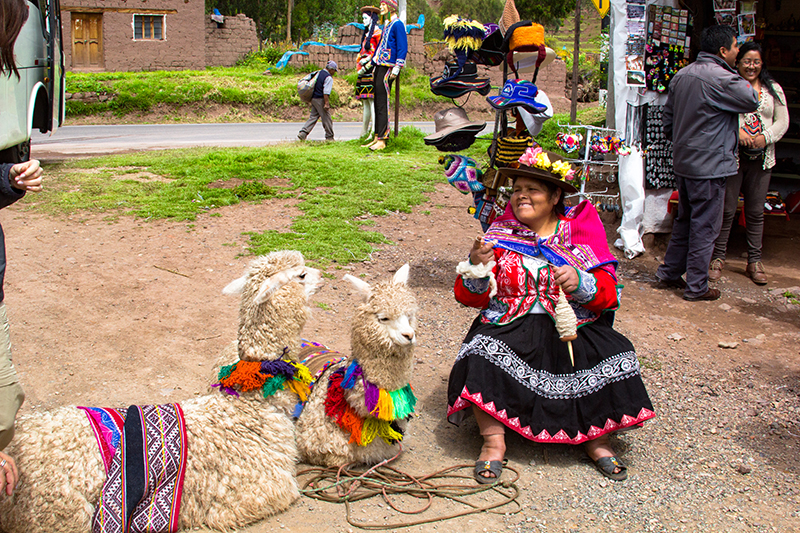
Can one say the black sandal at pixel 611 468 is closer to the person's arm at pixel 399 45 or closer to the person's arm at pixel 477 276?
the person's arm at pixel 477 276

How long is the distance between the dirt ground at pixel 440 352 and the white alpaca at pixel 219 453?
0.21 meters

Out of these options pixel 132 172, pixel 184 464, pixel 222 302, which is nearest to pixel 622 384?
pixel 184 464

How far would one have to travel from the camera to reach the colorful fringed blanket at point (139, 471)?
247cm

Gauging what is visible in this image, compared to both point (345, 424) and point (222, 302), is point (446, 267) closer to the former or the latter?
point (222, 302)

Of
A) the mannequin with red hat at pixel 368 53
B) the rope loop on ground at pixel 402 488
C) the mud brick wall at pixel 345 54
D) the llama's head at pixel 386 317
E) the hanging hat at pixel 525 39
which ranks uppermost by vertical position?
the mud brick wall at pixel 345 54

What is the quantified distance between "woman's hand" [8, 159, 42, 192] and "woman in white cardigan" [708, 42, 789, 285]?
604cm

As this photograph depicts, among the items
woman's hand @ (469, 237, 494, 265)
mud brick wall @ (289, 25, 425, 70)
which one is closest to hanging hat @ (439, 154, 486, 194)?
woman's hand @ (469, 237, 494, 265)

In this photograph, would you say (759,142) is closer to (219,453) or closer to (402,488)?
(402,488)

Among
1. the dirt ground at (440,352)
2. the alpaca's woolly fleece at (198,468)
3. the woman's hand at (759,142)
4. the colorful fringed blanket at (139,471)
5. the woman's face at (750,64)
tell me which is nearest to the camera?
the alpaca's woolly fleece at (198,468)

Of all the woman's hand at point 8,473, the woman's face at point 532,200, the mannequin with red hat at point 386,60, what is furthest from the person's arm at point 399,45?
the woman's hand at point 8,473

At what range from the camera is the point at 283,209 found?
737 centimetres

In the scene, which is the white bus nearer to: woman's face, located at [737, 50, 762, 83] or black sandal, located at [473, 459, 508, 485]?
black sandal, located at [473, 459, 508, 485]

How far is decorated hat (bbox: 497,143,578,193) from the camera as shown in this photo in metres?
3.27

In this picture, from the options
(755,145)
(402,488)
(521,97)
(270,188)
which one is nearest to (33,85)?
(270,188)
